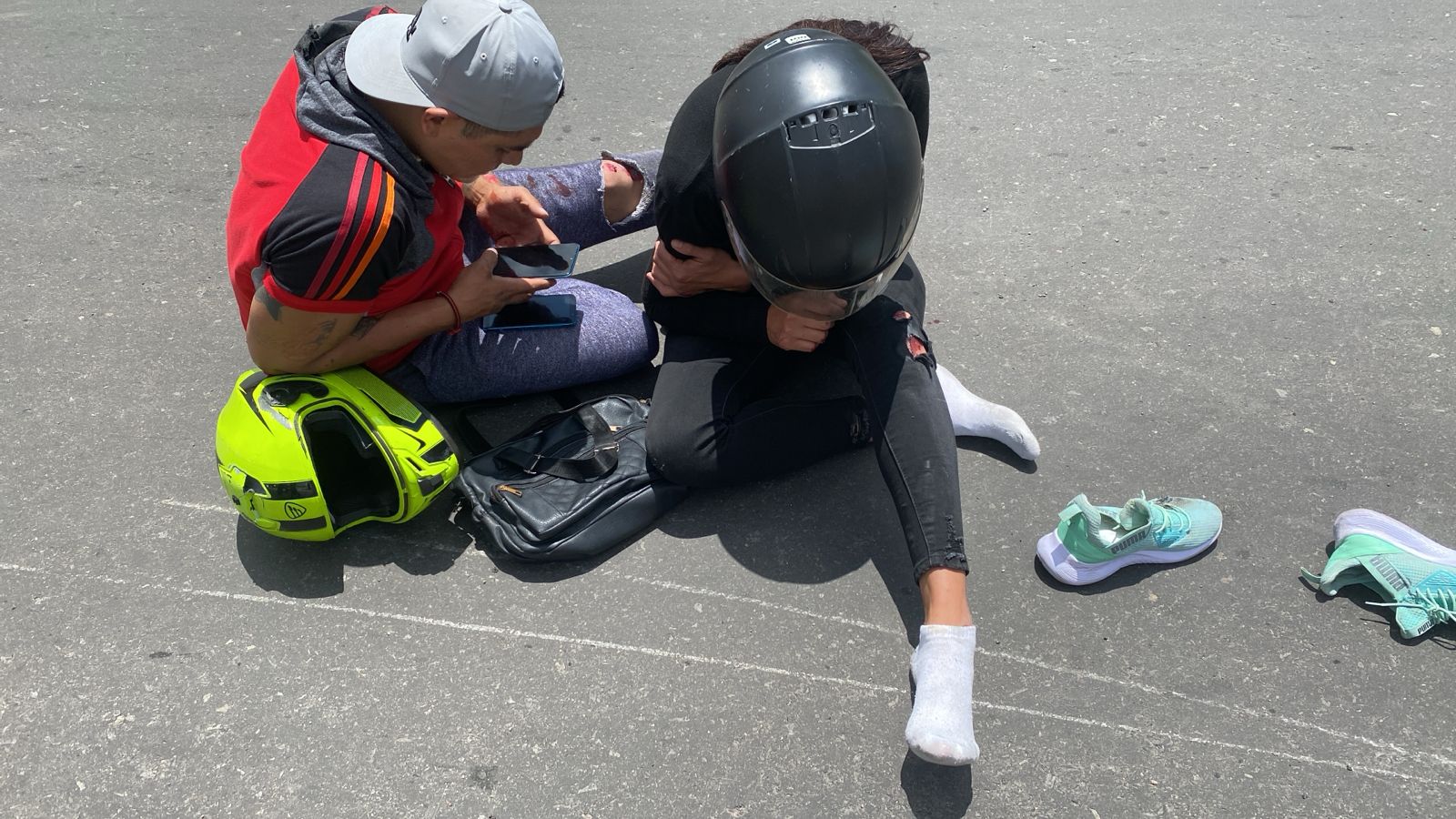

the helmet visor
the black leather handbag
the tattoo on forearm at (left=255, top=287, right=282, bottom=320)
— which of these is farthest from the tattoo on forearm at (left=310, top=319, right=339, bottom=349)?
the helmet visor

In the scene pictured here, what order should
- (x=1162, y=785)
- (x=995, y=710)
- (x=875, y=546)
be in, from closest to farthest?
(x=1162, y=785) → (x=995, y=710) → (x=875, y=546)

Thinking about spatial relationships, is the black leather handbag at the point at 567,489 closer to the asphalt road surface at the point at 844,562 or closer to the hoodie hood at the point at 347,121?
the asphalt road surface at the point at 844,562

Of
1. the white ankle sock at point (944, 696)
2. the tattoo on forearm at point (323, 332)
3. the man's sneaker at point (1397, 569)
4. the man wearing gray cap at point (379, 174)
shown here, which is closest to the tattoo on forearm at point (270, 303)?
the man wearing gray cap at point (379, 174)

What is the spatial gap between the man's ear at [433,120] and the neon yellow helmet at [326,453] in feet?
2.11

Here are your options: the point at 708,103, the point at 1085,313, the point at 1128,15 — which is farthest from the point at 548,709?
the point at 1128,15

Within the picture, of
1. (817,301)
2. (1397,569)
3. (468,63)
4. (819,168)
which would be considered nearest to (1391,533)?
(1397,569)

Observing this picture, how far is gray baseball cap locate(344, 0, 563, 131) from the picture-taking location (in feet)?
7.87

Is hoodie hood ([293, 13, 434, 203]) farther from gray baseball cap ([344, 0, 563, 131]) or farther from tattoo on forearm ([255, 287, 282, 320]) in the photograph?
tattoo on forearm ([255, 287, 282, 320])

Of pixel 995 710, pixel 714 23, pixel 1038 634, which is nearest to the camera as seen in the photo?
pixel 995 710

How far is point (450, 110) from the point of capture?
8.08ft

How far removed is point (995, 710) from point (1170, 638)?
19.0 inches

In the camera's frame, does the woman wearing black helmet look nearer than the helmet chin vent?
Yes

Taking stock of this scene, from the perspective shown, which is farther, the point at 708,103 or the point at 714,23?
the point at 714,23

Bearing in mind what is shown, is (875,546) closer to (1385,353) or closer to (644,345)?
(644,345)
